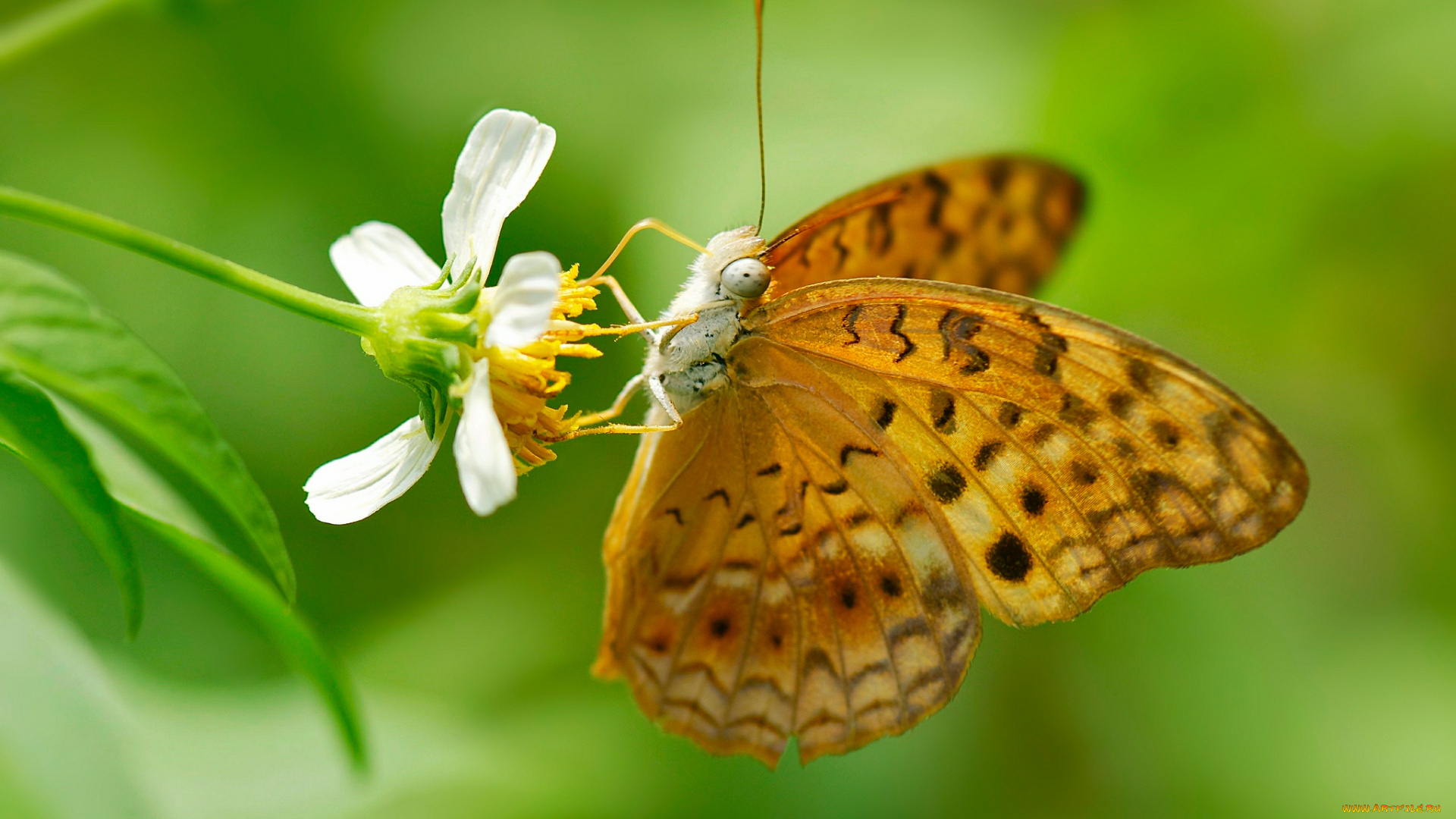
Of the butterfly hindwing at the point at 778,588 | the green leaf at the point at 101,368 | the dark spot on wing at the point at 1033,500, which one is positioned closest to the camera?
the green leaf at the point at 101,368

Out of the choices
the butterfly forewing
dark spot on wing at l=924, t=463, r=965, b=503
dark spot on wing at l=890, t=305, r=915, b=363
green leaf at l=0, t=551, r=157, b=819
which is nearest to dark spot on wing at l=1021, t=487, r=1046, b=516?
the butterfly forewing

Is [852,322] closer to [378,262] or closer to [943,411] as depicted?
[943,411]

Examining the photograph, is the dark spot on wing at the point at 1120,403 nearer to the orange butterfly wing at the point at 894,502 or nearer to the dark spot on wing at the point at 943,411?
the orange butterfly wing at the point at 894,502

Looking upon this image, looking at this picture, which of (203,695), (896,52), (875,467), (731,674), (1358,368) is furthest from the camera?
(896,52)

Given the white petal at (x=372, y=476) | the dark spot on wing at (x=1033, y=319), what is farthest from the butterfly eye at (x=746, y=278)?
the white petal at (x=372, y=476)

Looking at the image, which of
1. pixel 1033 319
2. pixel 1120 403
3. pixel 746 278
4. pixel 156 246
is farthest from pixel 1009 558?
pixel 156 246

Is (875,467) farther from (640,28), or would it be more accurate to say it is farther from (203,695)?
(640,28)

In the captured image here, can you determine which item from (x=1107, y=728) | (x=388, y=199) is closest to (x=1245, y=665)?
(x=1107, y=728)
